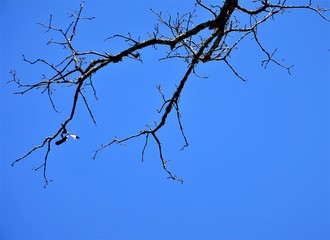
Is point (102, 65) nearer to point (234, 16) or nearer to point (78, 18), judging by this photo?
point (78, 18)

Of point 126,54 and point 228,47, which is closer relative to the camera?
point 126,54

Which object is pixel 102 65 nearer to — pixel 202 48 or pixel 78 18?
pixel 78 18

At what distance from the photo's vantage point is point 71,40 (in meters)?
4.04

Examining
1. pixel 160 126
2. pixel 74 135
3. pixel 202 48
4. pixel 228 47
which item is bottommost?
pixel 74 135

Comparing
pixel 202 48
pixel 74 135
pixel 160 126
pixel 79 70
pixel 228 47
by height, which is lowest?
pixel 74 135

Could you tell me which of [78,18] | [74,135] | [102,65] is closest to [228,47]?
[102,65]

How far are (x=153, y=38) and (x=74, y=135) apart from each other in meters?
1.55

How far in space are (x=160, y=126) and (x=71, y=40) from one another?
5.21 feet

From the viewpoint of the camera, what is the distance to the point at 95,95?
13.2 feet

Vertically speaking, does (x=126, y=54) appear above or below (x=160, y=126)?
above

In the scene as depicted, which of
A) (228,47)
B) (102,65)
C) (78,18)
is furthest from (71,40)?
(228,47)

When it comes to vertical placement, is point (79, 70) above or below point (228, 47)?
below

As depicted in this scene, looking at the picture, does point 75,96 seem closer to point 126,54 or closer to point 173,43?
point 126,54

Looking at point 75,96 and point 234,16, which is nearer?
point 75,96
